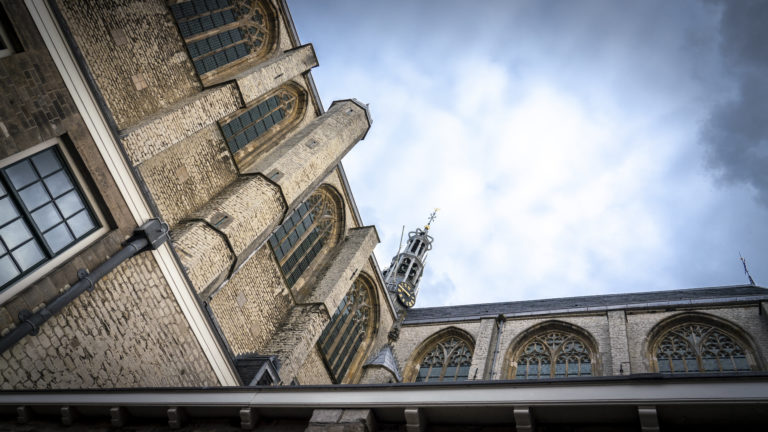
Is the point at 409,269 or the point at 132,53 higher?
the point at 132,53

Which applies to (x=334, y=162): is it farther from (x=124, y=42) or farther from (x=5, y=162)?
(x=5, y=162)

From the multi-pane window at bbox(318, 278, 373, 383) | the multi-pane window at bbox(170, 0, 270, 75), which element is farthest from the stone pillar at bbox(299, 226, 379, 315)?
the multi-pane window at bbox(170, 0, 270, 75)

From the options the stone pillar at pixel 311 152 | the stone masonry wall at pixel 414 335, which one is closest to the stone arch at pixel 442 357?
the stone masonry wall at pixel 414 335

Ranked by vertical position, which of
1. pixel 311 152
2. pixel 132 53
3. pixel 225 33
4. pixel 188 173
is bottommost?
pixel 311 152

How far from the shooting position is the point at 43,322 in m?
6.72

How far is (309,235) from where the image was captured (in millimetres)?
16078

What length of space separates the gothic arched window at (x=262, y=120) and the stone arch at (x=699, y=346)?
12.5 m

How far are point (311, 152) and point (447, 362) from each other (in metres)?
8.51

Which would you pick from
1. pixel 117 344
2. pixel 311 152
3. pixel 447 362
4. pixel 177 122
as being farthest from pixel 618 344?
pixel 177 122

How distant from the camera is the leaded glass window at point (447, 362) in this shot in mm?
16438

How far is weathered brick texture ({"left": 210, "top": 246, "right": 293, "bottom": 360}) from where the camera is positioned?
11.5 meters

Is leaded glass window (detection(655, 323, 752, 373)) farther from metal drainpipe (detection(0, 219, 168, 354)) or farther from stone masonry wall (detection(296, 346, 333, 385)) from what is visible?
metal drainpipe (detection(0, 219, 168, 354))

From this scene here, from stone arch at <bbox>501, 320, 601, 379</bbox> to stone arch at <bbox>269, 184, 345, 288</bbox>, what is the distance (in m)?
6.81

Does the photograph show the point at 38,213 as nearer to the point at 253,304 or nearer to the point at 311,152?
the point at 253,304
